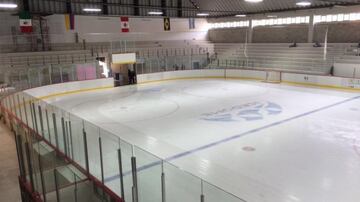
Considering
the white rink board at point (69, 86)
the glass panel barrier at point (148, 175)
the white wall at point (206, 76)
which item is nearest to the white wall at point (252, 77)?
the white wall at point (206, 76)

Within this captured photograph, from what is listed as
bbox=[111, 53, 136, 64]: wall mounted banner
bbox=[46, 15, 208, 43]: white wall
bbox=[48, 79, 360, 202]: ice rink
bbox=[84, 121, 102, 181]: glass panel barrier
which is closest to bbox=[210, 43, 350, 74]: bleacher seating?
bbox=[48, 79, 360, 202]: ice rink

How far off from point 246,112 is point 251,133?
303 cm

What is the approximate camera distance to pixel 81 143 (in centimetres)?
585

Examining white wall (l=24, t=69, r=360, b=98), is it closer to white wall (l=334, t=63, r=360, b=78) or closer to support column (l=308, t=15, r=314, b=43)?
white wall (l=334, t=63, r=360, b=78)

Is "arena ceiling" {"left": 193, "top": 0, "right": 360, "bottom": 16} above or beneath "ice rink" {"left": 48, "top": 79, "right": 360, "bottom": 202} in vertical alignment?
above

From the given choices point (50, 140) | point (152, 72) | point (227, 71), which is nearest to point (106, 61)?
point (152, 72)

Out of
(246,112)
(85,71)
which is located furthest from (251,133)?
(85,71)

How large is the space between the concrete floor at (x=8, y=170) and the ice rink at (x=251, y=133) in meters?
3.14

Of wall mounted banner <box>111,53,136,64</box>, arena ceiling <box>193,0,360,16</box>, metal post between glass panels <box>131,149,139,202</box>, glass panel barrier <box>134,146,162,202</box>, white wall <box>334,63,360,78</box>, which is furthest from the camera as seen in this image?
arena ceiling <box>193,0,360,16</box>

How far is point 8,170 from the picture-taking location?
7.58 m

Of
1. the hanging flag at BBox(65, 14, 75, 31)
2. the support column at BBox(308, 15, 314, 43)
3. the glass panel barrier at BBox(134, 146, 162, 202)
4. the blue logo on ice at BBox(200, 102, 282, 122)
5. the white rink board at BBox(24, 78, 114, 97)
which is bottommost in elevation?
the blue logo on ice at BBox(200, 102, 282, 122)

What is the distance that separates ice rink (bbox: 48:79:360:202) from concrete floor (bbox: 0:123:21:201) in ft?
10.3

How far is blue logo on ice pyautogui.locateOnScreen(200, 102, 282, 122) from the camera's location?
1199 centimetres

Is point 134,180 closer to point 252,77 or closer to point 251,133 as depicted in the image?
point 251,133
